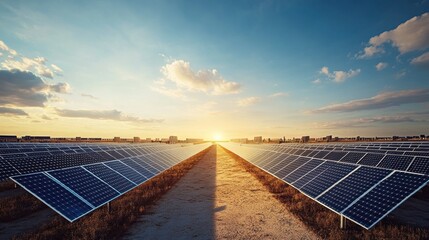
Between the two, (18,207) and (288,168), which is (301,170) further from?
(18,207)

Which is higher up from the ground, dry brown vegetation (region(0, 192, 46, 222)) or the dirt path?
dry brown vegetation (region(0, 192, 46, 222))

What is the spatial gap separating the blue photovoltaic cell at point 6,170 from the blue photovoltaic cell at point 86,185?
19.1 feet

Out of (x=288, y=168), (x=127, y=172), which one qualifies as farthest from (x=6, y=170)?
(x=288, y=168)

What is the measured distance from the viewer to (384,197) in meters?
7.91

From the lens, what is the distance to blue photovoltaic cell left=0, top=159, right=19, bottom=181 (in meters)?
12.8

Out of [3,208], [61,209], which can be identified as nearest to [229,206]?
[61,209]

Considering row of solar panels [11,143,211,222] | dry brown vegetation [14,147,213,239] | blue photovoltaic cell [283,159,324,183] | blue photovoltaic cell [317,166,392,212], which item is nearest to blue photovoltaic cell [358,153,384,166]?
blue photovoltaic cell [283,159,324,183]

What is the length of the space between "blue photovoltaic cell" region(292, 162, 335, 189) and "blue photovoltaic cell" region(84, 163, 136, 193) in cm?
846

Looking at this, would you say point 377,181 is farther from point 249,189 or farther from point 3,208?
point 3,208

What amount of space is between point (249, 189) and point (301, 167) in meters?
4.16

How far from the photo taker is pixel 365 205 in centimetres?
801

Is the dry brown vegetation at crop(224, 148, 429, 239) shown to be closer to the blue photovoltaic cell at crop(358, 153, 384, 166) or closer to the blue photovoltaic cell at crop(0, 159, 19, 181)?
the blue photovoltaic cell at crop(358, 153, 384, 166)

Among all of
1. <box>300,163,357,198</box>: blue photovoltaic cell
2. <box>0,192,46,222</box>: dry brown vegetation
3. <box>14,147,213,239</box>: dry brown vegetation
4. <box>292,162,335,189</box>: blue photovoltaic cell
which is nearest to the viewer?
<box>14,147,213,239</box>: dry brown vegetation

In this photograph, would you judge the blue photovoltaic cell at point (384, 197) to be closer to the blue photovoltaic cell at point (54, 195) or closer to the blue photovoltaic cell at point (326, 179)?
the blue photovoltaic cell at point (326, 179)
